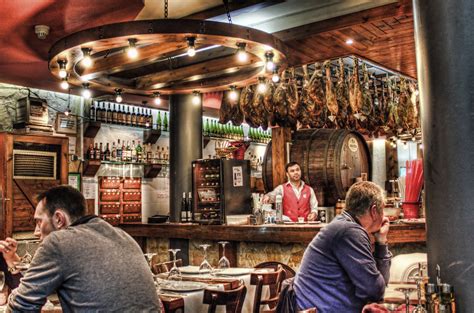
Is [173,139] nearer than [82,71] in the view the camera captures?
No

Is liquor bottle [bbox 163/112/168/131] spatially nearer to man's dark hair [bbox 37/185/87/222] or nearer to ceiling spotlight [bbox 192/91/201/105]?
ceiling spotlight [bbox 192/91/201/105]

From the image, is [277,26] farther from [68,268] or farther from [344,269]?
[68,268]

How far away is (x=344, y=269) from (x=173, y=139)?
5295mm

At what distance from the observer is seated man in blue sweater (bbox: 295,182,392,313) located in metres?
2.89

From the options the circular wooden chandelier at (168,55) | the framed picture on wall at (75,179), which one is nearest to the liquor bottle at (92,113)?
the framed picture on wall at (75,179)

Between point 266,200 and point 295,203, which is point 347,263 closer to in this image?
point 266,200

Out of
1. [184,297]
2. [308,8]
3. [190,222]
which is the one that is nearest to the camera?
[184,297]

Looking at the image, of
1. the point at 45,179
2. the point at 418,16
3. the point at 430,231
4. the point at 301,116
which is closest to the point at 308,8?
the point at 301,116

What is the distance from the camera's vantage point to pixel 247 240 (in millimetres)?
5863

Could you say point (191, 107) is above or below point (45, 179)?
above

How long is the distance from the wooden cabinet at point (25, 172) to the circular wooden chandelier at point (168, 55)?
2.55 metres

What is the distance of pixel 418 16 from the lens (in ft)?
7.90

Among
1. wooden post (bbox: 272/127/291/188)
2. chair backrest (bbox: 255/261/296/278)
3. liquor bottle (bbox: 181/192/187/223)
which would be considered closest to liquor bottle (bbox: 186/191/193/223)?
liquor bottle (bbox: 181/192/187/223)

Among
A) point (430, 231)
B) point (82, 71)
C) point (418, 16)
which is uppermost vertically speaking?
point (82, 71)
